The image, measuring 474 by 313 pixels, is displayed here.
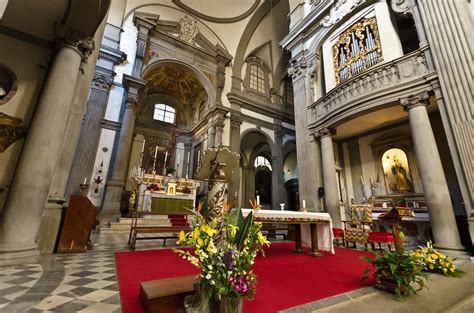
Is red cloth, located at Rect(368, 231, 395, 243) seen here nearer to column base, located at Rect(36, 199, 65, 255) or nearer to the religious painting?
the religious painting

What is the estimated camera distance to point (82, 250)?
3787 mm

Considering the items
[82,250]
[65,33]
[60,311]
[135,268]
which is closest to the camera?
[60,311]

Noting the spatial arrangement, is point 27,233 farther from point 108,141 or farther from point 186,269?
point 108,141

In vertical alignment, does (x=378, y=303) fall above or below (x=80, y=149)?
below

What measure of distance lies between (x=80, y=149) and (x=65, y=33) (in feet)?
19.3

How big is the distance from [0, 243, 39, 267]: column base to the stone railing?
24.6 ft

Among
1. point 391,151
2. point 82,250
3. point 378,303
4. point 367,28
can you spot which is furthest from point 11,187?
point 391,151

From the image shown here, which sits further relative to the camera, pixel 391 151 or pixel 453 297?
pixel 391 151

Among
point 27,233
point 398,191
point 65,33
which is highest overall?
point 65,33

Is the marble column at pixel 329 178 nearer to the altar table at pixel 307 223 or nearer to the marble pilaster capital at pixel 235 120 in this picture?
the altar table at pixel 307 223

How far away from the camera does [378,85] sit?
571cm

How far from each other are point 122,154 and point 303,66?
27.8 ft

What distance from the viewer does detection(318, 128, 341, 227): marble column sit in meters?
6.47

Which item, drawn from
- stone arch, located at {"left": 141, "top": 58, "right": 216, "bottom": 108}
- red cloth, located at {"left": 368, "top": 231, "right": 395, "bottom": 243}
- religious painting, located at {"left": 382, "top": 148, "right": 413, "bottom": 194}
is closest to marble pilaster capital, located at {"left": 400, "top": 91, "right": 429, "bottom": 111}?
religious painting, located at {"left": 382, "top": 148, "right": 413, "bottom": 194}
